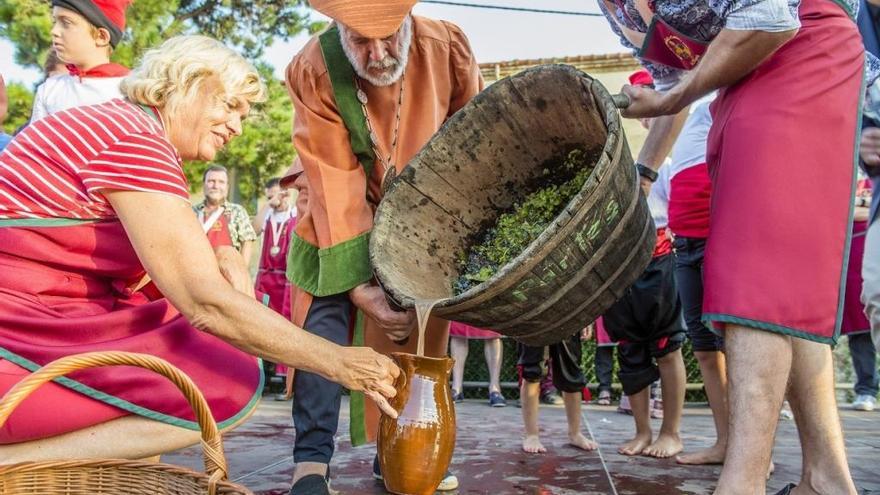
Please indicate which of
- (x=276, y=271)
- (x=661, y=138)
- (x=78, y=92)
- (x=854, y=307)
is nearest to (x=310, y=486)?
(x=661, y=138)

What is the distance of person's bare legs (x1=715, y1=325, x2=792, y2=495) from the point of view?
6.32ft

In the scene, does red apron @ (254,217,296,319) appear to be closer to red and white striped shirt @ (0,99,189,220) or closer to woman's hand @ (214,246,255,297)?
woman's hand @ (214,246,255,297)

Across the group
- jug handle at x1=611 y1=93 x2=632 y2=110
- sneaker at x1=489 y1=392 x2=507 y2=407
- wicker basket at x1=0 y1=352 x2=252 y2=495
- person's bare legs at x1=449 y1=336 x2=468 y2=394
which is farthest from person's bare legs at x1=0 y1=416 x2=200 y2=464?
person's bare legs at x1=449 y1=336 x2=468 y2=394

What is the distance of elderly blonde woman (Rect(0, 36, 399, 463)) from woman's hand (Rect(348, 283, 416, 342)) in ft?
1.76

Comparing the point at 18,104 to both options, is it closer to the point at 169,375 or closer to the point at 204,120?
the point at 204,120

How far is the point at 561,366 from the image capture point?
3.88 metres

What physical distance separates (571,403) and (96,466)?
105 inches

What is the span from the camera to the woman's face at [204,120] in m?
2.05

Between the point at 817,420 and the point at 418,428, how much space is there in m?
1.17

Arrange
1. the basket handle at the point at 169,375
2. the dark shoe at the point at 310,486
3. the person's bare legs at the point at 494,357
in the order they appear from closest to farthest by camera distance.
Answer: the basket handle at the point at 169,375
the dark shoe at the point at 310,486
the person's bare legs at the point at 494,357

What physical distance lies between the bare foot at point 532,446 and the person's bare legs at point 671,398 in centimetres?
48

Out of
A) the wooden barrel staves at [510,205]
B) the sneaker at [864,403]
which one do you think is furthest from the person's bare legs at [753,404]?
the sneaker at [864,403]

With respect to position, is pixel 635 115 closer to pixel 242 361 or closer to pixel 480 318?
pixel 480 318

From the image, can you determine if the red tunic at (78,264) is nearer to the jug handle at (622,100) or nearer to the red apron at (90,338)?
the red apron at (90,338)
